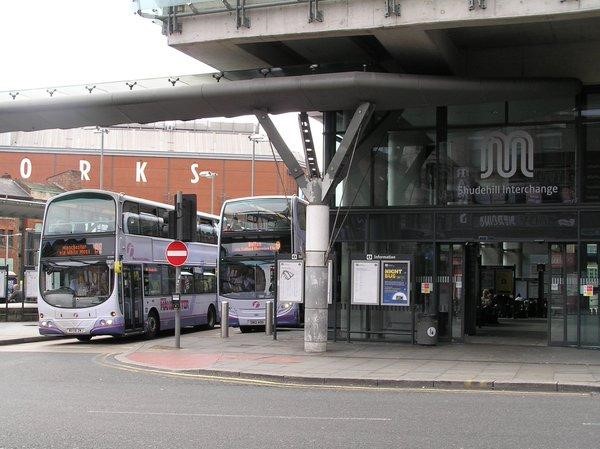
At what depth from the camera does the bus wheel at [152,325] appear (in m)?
21.5

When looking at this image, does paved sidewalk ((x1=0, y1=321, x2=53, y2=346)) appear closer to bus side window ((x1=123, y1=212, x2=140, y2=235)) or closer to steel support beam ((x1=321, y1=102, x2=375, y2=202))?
bus side window ((x1=123, y1=212, x2=140, y2=235))

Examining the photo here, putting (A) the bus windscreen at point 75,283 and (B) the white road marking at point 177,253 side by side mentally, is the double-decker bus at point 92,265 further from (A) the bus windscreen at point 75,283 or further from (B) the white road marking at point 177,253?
(B) the white road marking at point 177,253

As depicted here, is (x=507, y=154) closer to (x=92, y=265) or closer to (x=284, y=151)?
(x=284, y=151)

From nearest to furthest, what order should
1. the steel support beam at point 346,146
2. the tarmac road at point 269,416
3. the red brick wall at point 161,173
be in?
1. the tarmac road at point 269,416
2. the steel support beam at point 346,146
3. the red brick wall at point 161,173

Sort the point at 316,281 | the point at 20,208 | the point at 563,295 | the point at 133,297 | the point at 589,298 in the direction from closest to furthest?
the point at 316,281 < the point at 589,298 < the point at 563,295 < the point at 133,297 < the point at 20,208

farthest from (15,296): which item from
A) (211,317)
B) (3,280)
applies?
(211,317)

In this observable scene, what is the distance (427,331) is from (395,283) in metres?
1.43

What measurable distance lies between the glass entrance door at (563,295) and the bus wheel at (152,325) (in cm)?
1189

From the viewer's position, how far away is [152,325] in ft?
71.4

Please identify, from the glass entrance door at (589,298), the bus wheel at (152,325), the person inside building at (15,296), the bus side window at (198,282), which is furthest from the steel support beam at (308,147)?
the person inside building at (15,296)

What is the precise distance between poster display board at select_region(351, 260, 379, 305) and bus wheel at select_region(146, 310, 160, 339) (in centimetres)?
742

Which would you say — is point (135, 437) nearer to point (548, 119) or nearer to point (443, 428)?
point (443, 428)

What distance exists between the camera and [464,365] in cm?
1388

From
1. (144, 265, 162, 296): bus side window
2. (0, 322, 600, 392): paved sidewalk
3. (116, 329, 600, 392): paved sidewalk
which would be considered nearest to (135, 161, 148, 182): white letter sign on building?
(144, 265, 162, 296): bus side window
